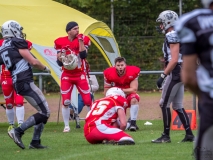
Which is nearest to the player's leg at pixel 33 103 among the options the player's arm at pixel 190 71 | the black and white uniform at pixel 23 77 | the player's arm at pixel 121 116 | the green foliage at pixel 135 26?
the black and white uniform at pixel 23 77

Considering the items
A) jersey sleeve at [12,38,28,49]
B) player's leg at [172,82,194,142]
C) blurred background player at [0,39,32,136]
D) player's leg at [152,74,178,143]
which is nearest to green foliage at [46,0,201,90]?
blurred background player at [0,39,32,136]

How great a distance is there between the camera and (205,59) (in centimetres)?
369

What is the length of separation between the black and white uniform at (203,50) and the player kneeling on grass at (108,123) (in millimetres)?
4038

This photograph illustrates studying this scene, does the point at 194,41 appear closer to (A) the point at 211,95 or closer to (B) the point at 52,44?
(A) the point at 211,95

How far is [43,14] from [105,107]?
5.67 metres

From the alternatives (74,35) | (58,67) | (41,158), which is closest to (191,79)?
(41,158)

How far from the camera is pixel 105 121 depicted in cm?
779

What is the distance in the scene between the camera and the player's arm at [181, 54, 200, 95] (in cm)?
372

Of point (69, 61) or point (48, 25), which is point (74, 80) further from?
point (48, 25)

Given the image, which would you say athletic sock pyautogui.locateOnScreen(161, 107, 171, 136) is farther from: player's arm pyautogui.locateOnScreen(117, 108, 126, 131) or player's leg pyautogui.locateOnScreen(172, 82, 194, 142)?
player's arm pyautogui.locateOnScreen(117, 108, 126, 131)

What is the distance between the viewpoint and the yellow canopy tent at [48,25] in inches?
458

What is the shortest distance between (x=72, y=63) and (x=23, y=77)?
2.76 metres

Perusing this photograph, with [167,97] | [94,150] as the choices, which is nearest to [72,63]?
[167,97]

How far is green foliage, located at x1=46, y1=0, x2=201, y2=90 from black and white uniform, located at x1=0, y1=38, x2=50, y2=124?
14.4 m
